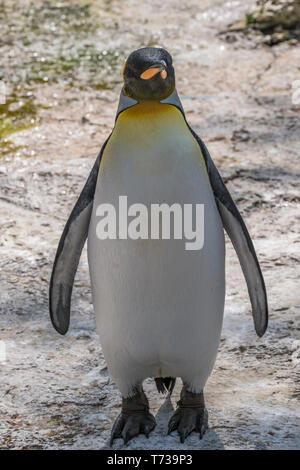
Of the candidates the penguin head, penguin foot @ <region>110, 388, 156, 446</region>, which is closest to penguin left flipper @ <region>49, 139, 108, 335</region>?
the penguin head

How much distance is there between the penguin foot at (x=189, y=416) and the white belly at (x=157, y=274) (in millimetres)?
93

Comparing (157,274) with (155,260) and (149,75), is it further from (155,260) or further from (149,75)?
(149,75)

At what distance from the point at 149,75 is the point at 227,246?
A: 5.38 ft

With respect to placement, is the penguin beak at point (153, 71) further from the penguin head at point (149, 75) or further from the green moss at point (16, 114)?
the green moss at point (16, 114)

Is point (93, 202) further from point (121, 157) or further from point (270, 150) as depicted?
point (270, 150)

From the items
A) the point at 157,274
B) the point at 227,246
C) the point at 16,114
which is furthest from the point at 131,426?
the point at 16,114

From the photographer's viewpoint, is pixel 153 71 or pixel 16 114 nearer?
pixel 153 71

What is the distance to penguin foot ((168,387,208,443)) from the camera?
2.34m

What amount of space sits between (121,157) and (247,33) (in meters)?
4.83

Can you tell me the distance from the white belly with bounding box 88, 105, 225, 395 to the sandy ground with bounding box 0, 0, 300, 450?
0.27m

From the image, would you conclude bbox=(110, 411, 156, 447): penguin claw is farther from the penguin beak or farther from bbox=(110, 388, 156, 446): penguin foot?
the penguin beak

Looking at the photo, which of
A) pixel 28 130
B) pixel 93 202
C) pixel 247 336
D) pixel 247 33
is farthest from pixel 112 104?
pixel 93 202

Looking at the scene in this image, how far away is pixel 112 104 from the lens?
17.5 ft

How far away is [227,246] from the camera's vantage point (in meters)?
3.64
